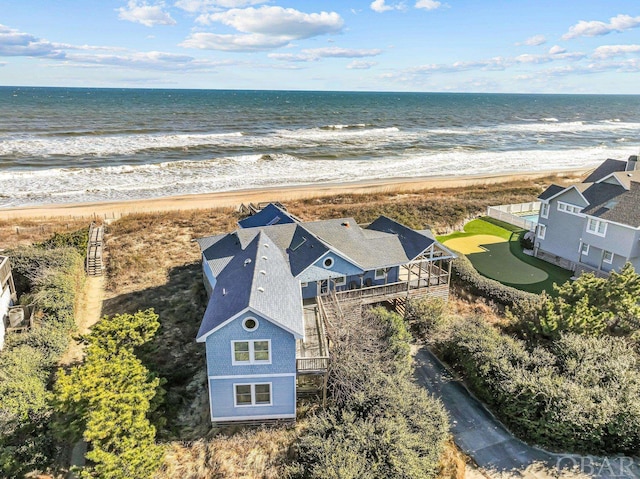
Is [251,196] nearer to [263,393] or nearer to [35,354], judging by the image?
[35,354]

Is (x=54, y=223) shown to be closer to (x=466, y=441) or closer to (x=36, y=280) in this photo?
(x=36, y=280)

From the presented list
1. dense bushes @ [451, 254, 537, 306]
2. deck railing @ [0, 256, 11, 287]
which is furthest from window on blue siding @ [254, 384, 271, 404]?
dense bushes @ [451, 254, 537, 306]

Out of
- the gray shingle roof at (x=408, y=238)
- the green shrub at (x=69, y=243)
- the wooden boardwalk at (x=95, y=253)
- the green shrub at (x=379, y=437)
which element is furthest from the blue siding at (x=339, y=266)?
the green shrub at (x=69, y=243)

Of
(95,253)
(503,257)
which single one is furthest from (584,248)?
(95,253)

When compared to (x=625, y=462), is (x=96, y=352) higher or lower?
higher

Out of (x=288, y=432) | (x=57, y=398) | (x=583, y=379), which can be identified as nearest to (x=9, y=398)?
(x=57, y=398)
